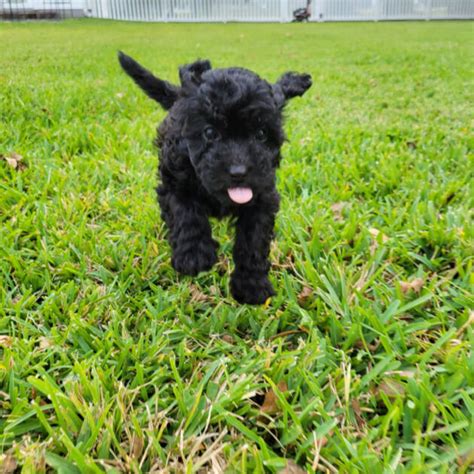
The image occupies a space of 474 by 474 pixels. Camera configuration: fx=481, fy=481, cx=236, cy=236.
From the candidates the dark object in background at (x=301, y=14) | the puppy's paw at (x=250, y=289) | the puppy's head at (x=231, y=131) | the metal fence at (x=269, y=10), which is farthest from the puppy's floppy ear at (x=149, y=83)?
the dark object in background at (x=301, y=14)

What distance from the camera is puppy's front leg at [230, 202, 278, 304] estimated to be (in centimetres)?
221

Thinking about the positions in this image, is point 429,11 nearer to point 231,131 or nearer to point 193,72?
point 193,72

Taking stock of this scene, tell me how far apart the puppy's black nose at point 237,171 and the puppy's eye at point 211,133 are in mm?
190

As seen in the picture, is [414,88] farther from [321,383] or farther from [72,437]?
[72,437]

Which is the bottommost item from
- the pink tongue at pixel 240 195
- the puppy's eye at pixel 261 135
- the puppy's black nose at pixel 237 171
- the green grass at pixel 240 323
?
the green grass at pixel 240 323

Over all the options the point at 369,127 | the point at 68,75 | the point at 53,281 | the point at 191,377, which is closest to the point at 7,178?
the point at 53,281

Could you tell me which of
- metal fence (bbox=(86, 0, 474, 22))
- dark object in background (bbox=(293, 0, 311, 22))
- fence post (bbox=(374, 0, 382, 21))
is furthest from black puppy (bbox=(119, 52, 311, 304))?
fence post (bbox=(374, 0, 382, 21))

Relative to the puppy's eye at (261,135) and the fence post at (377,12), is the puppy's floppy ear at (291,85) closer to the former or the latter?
the puppy's eye at (261,135)

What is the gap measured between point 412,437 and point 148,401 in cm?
89

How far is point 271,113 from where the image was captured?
215 centimetres

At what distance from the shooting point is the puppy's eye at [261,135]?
2129 millimetres

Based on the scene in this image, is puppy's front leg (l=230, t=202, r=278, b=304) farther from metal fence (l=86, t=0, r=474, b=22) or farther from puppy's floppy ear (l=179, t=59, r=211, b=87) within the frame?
metal fence (l=86, t=0, r=474, b=22)

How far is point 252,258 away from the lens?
223 cm

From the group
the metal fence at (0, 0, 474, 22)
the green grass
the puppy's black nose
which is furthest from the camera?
the metal fence at (0, 0, 474, 22)
